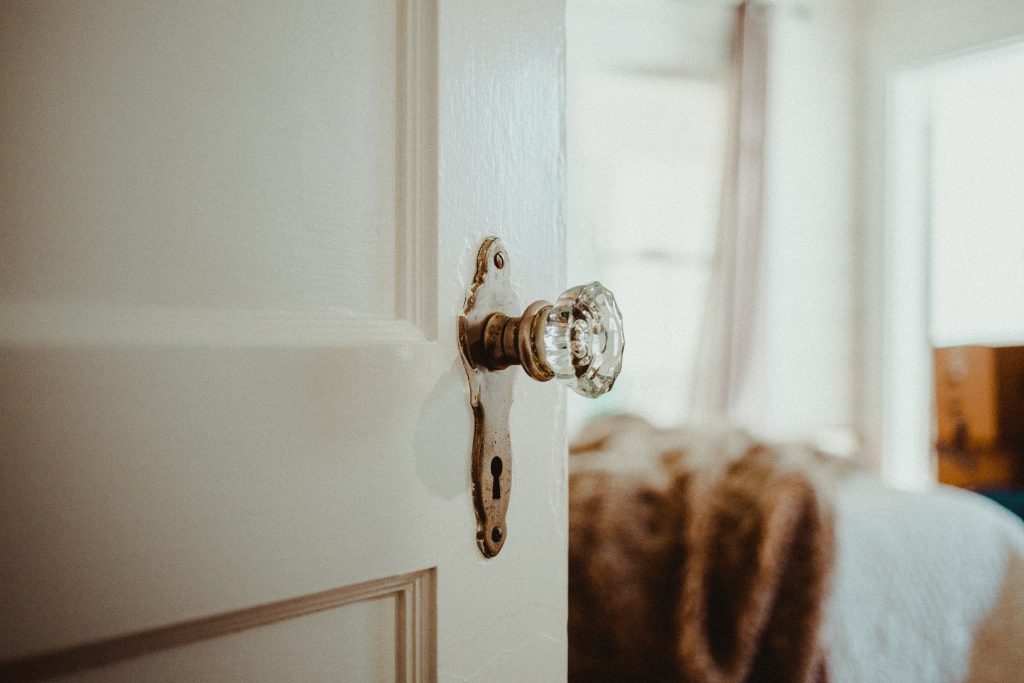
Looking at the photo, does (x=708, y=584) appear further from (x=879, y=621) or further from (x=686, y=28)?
(x=686, y=28)

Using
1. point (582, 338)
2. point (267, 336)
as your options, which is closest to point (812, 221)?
point (582, 338)

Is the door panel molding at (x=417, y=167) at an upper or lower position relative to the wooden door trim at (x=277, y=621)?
upper

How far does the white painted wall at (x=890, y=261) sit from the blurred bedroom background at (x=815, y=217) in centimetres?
1

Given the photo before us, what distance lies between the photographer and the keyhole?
1.51 feet

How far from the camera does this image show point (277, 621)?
38cm

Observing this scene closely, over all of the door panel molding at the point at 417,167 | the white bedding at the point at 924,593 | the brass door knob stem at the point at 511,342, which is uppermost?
the door panel molding at the point at 417,167

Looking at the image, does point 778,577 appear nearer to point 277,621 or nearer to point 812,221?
point 277,621

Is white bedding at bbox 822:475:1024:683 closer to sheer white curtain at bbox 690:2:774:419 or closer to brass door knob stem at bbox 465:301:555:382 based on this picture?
brass door knob stem at bbox 465:301:555:382

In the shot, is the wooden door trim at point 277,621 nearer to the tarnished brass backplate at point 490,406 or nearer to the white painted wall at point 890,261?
the tarnished brass backplate at point 490,406

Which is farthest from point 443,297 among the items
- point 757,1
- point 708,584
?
point 757,1

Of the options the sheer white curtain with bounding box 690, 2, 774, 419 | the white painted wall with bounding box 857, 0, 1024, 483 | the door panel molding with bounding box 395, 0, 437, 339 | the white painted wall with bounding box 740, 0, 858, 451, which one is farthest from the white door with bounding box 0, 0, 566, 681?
the white painted wall with bounding box 857, 0, 1024, 483

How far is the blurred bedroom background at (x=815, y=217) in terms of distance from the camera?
336 cm

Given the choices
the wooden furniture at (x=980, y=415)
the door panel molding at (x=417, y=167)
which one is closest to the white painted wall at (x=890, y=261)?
the wooden furniture at (x=980, y=415)

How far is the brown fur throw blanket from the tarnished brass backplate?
106cm
